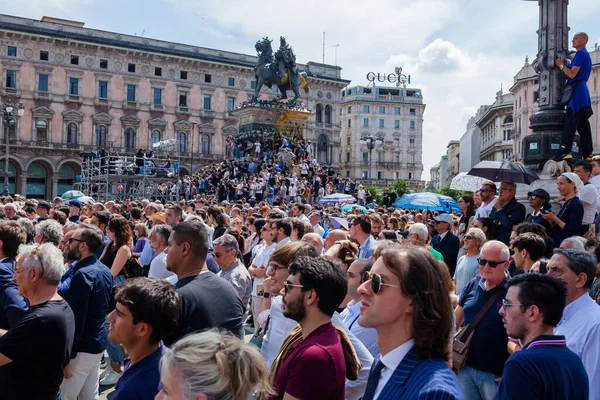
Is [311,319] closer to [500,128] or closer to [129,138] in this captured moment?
[129,138]

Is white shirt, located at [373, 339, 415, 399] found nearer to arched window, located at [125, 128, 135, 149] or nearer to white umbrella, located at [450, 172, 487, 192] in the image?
white umbrella, located at [450, 172, 487, 192]

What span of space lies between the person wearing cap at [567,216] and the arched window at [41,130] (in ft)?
186

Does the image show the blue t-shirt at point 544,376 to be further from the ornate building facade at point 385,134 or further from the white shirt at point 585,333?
the ornate building facade at point 385,134

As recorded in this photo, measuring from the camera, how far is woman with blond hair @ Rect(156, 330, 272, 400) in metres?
2.38

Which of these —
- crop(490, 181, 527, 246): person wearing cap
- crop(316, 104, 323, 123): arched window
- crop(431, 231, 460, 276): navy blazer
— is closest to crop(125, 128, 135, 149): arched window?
crop(316, 104, 323, 123): arched window

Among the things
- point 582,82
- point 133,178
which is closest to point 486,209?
point 582,82

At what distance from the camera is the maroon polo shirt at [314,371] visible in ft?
10.3

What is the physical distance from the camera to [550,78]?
10.7 m

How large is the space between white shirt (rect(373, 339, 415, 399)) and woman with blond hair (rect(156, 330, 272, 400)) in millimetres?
529

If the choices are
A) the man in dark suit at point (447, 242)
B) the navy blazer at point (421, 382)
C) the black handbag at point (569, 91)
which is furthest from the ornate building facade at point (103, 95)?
the navy blazer at point (421, 382)

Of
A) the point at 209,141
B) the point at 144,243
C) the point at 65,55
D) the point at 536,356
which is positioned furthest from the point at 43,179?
the point at 536,356

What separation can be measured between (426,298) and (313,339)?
99cm

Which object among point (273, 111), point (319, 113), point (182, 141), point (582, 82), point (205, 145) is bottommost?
point (582, 82)

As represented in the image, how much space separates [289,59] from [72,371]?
2959cm
